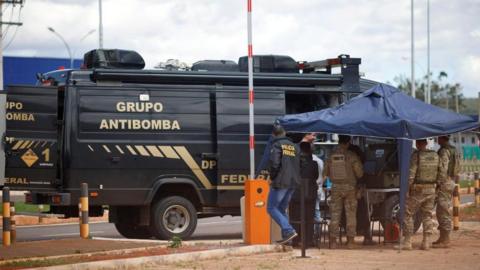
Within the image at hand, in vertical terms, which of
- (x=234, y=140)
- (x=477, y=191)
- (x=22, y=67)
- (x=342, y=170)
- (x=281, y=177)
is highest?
(x=22, y=67)

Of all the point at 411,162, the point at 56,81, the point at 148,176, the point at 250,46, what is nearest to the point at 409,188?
the point at 411,162

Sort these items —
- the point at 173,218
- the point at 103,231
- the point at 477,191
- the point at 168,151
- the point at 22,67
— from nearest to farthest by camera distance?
1. the point at 168,151
2. the point at 173,218
3. the point at 103,231
4. the point at 477,191
5. the point at 22,67

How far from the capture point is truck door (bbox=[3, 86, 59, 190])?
16922 mm

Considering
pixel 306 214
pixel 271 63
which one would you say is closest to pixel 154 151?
pixel 306 214

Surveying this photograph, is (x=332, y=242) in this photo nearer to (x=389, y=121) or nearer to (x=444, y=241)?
(x=444, y=241)

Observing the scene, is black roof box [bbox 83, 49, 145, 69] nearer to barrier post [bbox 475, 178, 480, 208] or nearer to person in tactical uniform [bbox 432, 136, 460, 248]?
person in tactical uniform [bbox 432, 136, 460, 248]

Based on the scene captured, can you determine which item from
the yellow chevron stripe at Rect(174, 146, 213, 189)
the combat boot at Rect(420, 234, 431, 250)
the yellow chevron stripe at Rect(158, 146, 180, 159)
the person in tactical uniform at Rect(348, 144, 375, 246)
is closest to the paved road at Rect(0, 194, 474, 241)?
the yellow chevron stripe at Rect(174, 146, 213, 189)

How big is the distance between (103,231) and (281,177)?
7449 millimetres

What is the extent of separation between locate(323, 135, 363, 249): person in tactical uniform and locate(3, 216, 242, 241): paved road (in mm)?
3512

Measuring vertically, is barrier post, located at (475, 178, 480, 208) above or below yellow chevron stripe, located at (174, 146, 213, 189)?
below

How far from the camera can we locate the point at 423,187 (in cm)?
1568

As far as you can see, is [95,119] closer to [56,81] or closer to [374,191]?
[56,81]

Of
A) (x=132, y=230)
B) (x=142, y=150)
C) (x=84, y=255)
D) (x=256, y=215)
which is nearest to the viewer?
(x=84, y=255)

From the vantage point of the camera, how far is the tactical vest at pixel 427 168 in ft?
51.4
